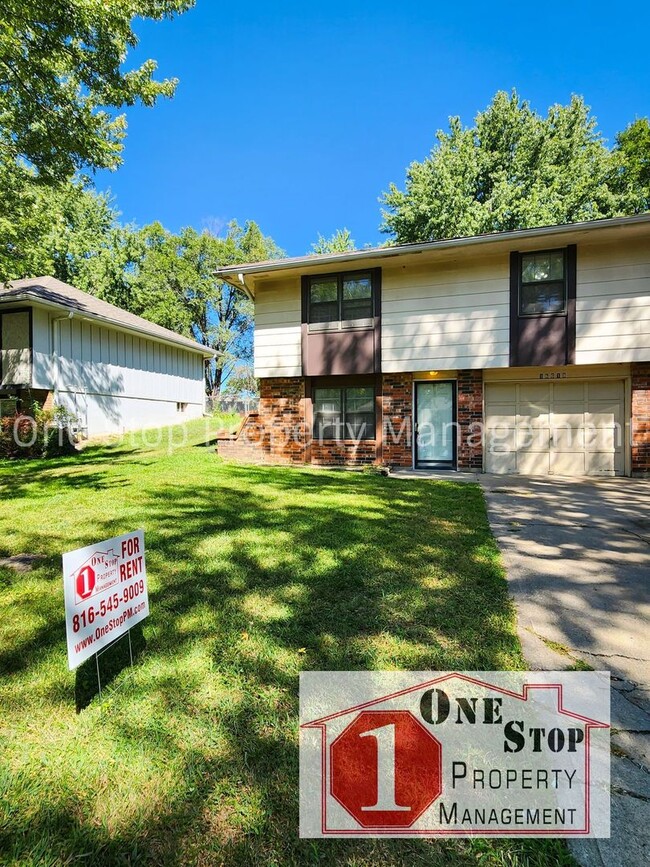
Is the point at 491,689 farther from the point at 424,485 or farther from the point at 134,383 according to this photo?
the point at 134,383

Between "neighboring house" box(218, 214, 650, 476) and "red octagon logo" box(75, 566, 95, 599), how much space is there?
28.5ft

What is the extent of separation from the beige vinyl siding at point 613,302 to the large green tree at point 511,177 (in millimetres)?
9916

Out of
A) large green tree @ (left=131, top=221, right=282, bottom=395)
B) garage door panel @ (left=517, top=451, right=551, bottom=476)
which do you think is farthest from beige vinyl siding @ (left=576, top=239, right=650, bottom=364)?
large green tree @ (left=131, top=221, right=282, bottom=395)

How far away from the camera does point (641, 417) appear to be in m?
8.80

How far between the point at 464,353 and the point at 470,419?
4.94 feet

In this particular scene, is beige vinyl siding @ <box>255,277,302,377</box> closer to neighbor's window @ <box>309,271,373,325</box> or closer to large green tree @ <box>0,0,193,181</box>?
neighbor's window @ <box>309,271,373,325</box>

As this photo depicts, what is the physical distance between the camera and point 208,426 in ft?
59.4

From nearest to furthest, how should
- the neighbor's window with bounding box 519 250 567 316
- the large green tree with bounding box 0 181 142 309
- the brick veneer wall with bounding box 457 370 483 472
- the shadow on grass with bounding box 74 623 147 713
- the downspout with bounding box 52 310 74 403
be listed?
the shadow on grass with bounding box 74 623 147 713 < the neighbor's window with bounding box 519 250 567 316 < the brick veneer wall with bounding box 457 370 483 472 < the downspout with bounding box 52 310 74 403 < the large green tree with bounding box 0 181 142 309

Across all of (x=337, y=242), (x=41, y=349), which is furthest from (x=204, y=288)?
(x=41, y=349)

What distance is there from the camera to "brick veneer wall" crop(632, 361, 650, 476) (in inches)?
346

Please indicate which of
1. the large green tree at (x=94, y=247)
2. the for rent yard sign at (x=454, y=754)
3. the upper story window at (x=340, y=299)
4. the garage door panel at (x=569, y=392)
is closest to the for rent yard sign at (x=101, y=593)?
the for rent yard sign at (x=454, y=754)

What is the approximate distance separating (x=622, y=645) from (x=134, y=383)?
708 inches

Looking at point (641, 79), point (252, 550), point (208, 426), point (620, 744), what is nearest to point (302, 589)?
point (252, 550)

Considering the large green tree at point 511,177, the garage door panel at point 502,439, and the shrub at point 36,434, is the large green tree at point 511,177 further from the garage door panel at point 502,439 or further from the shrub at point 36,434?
the shrub at point 36,434
